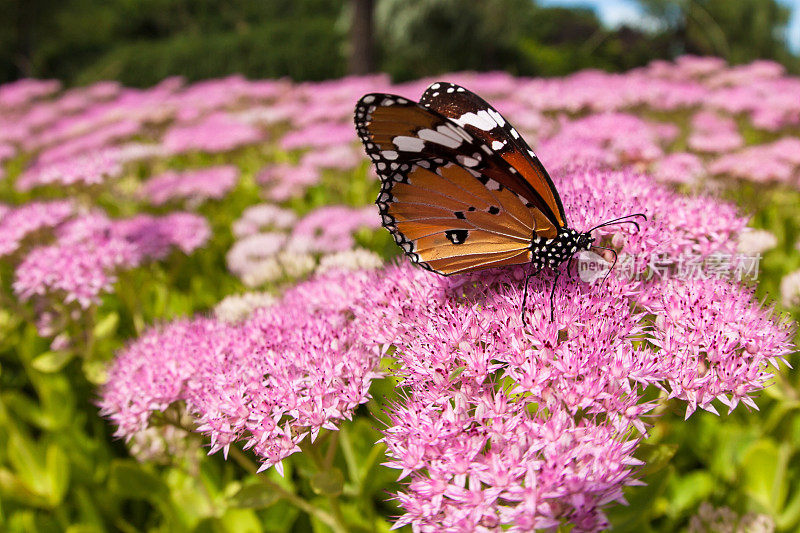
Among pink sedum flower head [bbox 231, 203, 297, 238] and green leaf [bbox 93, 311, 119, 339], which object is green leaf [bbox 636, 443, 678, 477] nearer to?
green leaf [bbox 93, 311, 119, 339]

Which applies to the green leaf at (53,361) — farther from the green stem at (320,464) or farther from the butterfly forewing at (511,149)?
the butterfly forewing at (511,149)

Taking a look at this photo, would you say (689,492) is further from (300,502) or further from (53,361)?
(53,361)

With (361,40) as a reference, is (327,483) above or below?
above

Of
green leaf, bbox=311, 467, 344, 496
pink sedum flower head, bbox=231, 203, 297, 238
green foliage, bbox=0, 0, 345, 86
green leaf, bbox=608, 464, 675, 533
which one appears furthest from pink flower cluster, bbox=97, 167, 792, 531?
green foliage, bbox=0, 0, 345, 86

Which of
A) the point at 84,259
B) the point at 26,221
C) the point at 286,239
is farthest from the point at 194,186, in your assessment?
the point at 84,259

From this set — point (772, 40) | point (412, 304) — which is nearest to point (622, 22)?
point (772, 40)

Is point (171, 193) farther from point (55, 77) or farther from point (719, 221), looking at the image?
point (55, 77)
